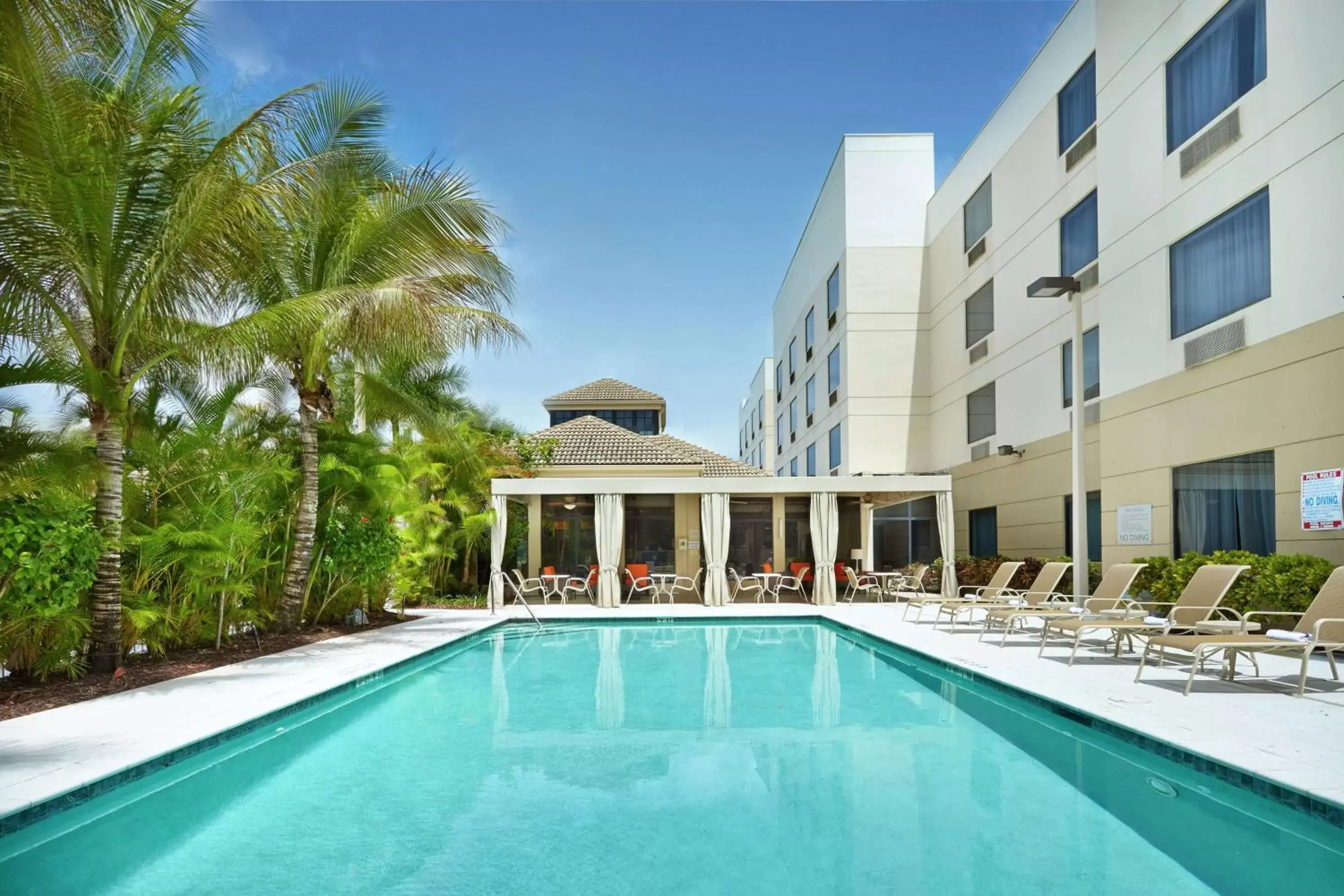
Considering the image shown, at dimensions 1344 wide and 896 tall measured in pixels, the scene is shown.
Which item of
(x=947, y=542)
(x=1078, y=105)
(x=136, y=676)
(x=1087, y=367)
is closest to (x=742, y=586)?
(x=947, y=542)

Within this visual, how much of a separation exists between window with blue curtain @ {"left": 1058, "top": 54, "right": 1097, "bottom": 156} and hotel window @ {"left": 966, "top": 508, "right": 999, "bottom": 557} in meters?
7.96

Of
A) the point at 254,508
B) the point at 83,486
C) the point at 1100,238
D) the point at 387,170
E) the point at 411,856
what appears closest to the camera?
the point at 411,856

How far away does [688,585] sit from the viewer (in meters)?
20.6

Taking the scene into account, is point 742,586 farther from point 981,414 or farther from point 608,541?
point 981,414

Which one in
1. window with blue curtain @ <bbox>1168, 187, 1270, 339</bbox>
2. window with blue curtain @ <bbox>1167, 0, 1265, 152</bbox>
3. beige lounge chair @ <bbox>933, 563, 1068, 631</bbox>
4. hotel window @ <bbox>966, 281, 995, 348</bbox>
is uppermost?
window with blue curtain @ <bbox>1167, 0, 1265, 152</bbox>

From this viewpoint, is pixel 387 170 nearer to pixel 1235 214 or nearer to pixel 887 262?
pixel 1235 214

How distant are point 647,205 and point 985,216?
8.93m

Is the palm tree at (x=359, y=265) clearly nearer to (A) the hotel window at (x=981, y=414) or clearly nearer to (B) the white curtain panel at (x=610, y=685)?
(B) the white curtain panel at (x=610, y=685)

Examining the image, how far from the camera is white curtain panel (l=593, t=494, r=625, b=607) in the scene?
684 inches

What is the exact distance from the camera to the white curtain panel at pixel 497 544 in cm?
1689

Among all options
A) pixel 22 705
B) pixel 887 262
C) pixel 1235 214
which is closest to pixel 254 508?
pixel 22 705

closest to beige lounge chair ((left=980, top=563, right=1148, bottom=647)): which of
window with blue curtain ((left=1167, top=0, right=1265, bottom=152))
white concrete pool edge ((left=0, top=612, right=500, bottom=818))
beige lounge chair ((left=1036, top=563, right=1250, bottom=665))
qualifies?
beige lounge chair ((left=1036, top=563, right=1250, bottom=665))

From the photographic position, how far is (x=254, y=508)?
31.9 feet

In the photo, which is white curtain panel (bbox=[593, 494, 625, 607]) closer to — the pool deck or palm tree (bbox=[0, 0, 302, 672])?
the pool deck
